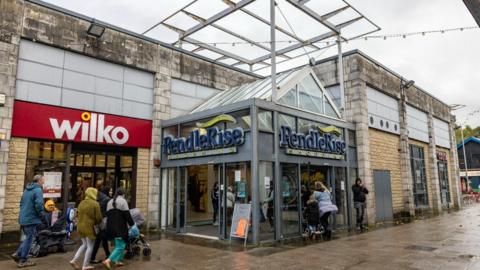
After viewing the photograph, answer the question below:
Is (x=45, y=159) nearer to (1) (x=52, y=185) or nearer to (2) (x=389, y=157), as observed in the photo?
(1) (x=52, y=185)

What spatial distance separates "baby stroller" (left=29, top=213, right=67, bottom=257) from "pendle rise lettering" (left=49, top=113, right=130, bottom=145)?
3.10 metres

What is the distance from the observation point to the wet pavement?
22.1ft

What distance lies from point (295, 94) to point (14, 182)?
8667 millimetres

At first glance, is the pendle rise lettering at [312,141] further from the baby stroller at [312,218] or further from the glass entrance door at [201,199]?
the glass entrance door at [201,199]

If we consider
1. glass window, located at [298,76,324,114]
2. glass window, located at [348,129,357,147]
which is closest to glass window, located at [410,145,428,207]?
glass window, located at [348,129,357,147]

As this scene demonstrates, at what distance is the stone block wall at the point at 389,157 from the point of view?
48.6ft

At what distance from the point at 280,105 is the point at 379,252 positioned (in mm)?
4822

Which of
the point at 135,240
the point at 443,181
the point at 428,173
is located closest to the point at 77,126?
the point at 135,240

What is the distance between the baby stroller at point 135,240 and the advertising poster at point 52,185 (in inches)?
148

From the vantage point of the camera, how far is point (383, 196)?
14.6 m

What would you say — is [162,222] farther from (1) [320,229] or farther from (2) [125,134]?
(1) [320,229]

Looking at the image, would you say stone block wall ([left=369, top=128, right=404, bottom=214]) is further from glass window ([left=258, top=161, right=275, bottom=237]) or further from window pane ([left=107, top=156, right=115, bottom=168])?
window pane ([left=107, top=156, right=115, bottom=168])

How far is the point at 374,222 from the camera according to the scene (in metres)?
13.7

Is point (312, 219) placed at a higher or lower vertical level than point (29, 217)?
lower
